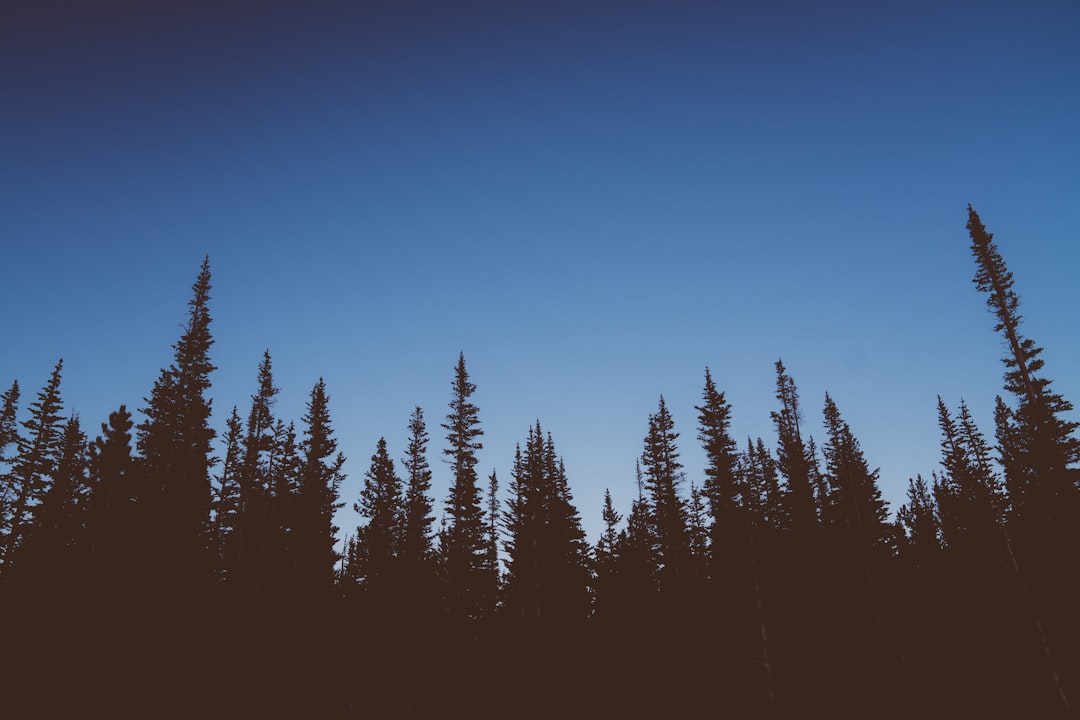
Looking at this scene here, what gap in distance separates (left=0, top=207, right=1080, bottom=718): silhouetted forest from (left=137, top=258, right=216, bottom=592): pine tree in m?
0.13

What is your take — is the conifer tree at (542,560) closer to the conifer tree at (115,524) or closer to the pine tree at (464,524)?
the pine tree at (464,524)

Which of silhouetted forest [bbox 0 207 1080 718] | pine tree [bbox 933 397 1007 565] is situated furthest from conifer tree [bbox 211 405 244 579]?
pine tree [bbox 933 397 1007 565]

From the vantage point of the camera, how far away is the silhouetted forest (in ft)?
81.8

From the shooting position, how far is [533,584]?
3762 cm

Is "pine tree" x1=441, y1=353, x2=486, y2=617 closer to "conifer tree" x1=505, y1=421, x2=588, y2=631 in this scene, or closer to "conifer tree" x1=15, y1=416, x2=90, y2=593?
"conifer tree" x1=505, y1=421, x2=588, y2=631

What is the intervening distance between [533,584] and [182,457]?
72.8 ft

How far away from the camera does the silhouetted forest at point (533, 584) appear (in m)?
24.9

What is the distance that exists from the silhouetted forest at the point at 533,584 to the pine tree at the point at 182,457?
13 centimetres

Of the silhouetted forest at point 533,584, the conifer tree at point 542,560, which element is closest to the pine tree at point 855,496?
the silhouetted forest at point 533,584

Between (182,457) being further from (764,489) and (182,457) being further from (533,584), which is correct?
(764,489)

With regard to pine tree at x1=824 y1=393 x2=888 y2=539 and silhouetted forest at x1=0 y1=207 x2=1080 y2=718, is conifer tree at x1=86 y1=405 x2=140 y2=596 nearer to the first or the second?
silhouetted forest at x1=0 y1=207 x2=1080 y2=718

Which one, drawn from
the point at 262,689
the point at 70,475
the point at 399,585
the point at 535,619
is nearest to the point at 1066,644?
Answer: the point at 535,619

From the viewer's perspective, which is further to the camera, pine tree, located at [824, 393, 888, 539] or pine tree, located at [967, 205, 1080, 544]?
pine tree, located at [824, 393, 888, 539]

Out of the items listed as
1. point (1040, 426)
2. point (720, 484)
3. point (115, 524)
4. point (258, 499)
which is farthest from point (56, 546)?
point (1040, 426)
